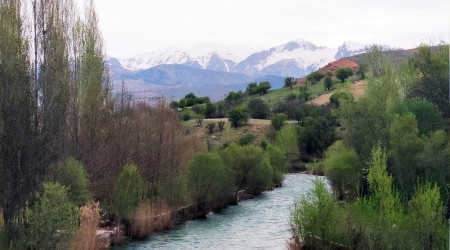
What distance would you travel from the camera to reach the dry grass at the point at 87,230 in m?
24.4

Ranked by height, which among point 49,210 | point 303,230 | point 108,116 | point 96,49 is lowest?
point 303,230

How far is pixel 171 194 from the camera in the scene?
4031 centimetres

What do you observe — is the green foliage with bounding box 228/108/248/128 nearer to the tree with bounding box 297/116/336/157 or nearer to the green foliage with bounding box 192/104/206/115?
the green foliage with bounding box 192/104/206/115

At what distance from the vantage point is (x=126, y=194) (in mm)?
33062

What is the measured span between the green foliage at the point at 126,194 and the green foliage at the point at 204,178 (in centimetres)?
872

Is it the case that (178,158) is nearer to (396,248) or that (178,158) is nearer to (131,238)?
(131,238)

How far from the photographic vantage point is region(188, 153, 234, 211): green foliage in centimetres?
4256

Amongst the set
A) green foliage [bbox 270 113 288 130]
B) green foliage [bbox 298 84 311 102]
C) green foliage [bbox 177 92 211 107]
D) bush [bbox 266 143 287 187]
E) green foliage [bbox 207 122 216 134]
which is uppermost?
green foliage [bbox 298 84 311 102]

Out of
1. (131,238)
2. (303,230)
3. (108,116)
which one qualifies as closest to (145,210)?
(131,238)

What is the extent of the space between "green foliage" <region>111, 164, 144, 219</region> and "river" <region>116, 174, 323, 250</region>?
6.89 ft

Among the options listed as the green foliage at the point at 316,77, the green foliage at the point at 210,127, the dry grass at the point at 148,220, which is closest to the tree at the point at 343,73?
the green foliage at the point at 316,77

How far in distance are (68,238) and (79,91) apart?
53.3ft

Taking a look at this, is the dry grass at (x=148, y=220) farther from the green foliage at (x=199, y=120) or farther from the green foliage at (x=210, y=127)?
the green foliage at (x=199, y=120)

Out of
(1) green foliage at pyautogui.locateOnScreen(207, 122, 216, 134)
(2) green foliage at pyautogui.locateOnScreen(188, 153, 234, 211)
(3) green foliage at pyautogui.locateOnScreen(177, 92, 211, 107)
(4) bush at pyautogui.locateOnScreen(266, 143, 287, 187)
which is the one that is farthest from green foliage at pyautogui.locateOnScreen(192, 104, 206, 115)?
(2) green foliage at pyautogui.locateOnScreen(188, 153, 234, 211)
